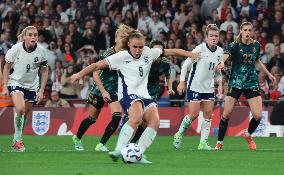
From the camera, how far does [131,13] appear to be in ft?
96.7

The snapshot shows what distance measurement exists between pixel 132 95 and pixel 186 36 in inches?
532

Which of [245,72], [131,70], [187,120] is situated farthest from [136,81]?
[187,120]

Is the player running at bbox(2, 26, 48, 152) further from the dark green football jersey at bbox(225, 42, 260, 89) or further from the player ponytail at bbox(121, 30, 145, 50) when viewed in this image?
the dark green football jersey at bbox(225, 42, 260, 89)

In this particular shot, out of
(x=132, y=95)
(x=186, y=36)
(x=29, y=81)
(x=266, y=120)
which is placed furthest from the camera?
(x=186, y=36)

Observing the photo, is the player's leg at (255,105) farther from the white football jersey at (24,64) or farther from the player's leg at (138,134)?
the white football jersey at (24,64)

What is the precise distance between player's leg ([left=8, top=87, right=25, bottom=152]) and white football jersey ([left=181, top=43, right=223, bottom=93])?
3363 mm

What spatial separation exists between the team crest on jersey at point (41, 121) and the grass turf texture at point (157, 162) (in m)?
6.38

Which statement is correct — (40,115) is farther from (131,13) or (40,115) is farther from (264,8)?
(264,8)

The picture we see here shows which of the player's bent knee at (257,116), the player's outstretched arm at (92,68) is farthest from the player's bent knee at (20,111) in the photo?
the player's bent knee at (257,116)

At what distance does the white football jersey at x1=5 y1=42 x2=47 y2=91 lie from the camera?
58.2 ft

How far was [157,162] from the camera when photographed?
1446 cm

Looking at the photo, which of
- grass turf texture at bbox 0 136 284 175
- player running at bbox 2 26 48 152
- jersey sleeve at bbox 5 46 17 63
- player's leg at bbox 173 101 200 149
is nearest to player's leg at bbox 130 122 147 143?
grass turf texture at bbox 0 136 284 175

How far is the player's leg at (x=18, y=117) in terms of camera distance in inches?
691

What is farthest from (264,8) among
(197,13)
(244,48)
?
(244,48)
